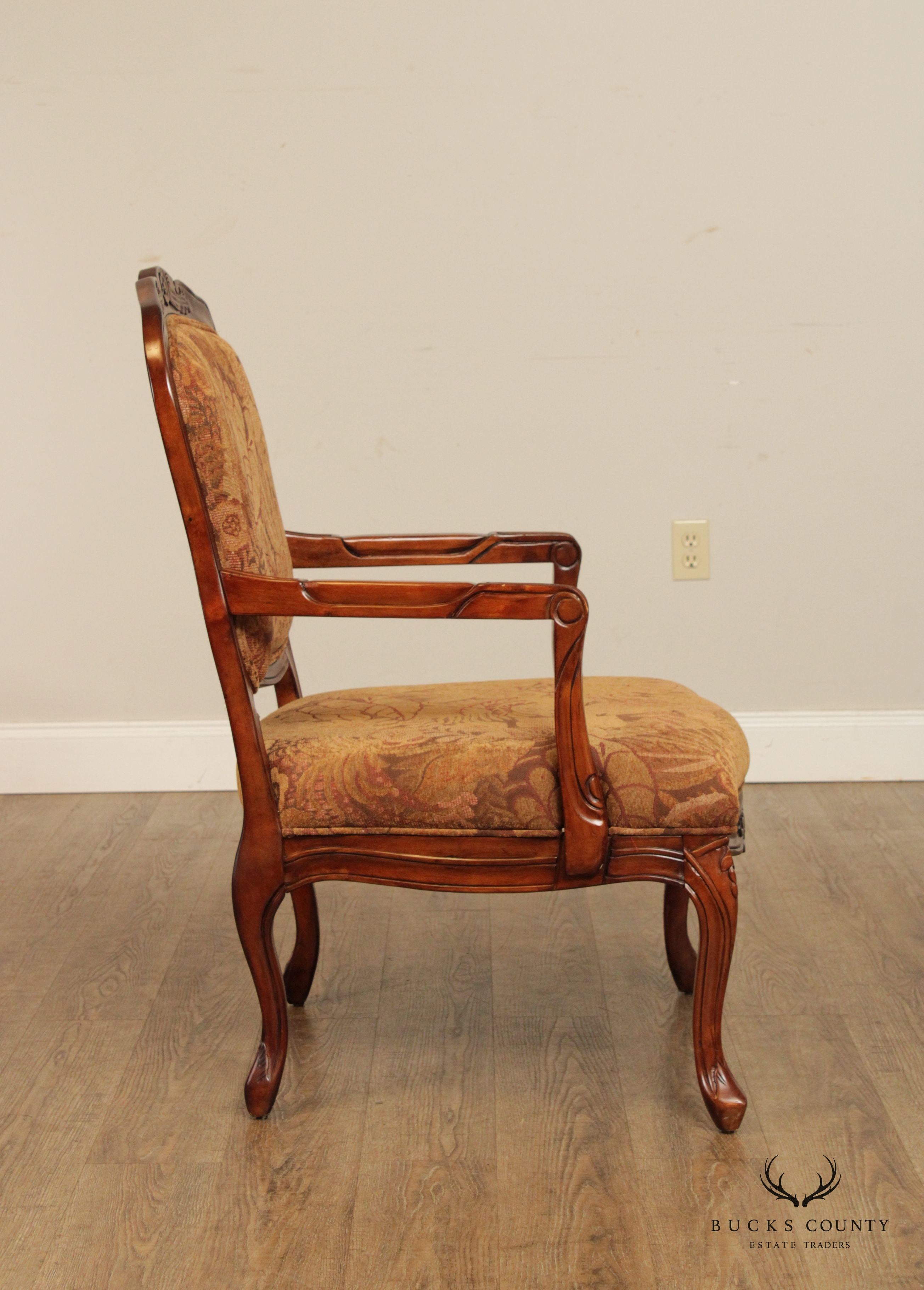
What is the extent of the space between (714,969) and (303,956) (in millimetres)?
617

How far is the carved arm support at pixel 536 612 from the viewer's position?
4.10 ft

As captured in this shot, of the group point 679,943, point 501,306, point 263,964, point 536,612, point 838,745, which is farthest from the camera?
point 838,745

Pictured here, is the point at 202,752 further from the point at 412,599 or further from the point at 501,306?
the point at 412,599

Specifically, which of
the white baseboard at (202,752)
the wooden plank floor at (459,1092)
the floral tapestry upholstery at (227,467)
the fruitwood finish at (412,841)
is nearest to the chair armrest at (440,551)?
the floral tapestry upholstery at (227,467)

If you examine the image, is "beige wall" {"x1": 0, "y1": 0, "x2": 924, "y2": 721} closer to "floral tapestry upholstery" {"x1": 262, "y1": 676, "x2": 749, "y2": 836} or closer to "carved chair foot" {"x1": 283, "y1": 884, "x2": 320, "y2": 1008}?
"carved chair foot" {"x1": 283, "y1": 884, "x2": 320, "y2": 1008}

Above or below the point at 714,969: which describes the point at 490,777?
above

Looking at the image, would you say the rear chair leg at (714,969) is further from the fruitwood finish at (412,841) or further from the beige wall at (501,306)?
the beige wall at (501,306)

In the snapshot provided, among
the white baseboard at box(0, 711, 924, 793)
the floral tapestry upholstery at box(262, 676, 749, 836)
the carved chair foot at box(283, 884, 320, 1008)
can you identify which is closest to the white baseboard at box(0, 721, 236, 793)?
the white baseboard at box(0, 711, 924, 793)

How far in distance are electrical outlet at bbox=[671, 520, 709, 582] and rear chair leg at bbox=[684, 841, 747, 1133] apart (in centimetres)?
124

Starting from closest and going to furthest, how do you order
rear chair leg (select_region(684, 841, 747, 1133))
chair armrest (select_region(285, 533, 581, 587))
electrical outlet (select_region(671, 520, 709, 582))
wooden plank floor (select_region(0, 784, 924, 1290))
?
wooden plank floor (select_region(0, 784, 924, 1290))
rear chair leg (select_region(684, 841, 747, 1133))
chair armrest (select_region(285, 533, 581, 587))
electrical outlet (select_region(671, 520, 709, 582))

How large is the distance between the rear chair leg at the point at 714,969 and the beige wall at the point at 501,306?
1219 mm

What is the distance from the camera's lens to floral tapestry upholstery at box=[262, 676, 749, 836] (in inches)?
50.2

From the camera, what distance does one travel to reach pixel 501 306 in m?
2.38

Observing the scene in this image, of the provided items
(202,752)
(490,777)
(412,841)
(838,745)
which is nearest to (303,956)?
(412,841)
